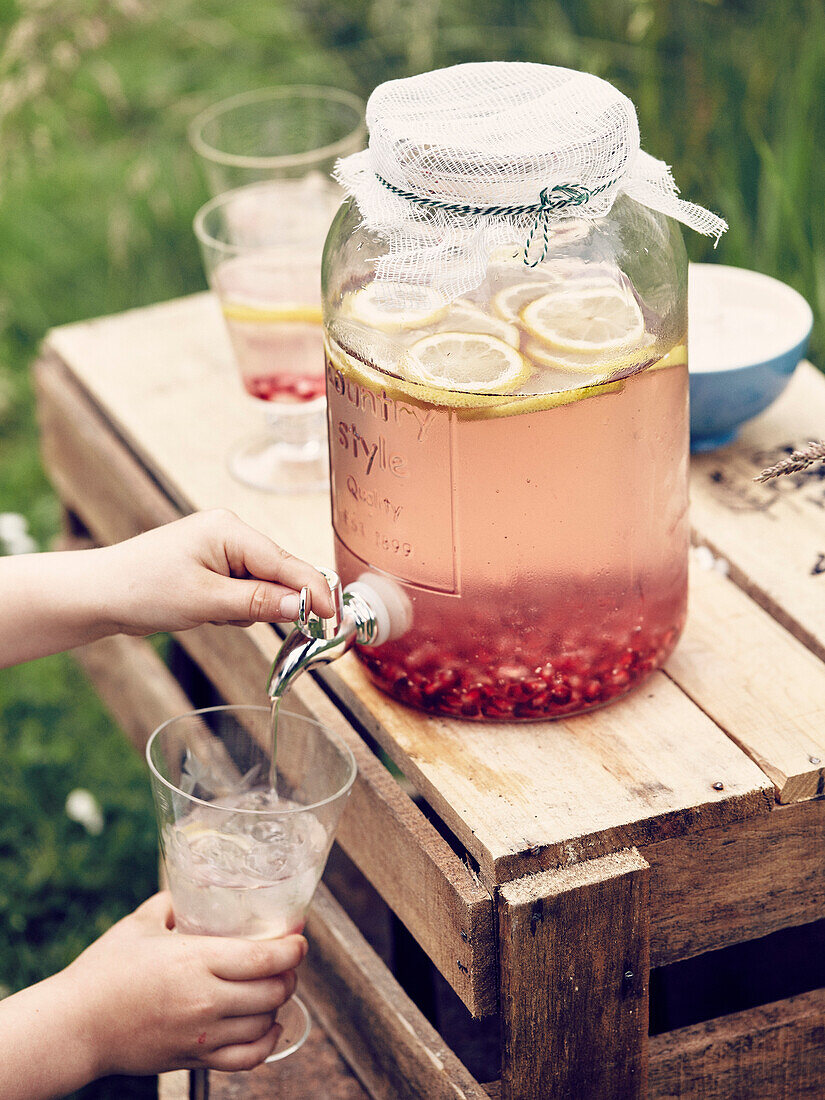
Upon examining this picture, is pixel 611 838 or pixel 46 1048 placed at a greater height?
pixel 611 838

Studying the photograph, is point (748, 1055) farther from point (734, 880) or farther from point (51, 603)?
point (51, 603)

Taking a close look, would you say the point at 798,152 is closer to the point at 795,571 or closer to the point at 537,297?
the point at 795,571

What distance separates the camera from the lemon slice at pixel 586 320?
0.90 meters

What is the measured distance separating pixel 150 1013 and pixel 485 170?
622mm

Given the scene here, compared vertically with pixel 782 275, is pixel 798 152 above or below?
above

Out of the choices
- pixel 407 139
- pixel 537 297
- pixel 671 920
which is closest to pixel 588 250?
pixel 537 297

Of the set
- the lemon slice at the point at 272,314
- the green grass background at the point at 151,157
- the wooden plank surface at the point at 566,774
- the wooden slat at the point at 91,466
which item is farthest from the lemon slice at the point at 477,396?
the green grass background at the point at 151,157

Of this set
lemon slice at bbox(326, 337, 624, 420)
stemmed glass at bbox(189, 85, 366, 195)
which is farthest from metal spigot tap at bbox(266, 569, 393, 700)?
stemmed glass at bbox(189, 85, 366, 195)

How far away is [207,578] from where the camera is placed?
98 centimetres

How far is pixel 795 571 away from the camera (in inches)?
45.0

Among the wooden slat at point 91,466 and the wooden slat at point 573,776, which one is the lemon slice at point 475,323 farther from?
the wooden slat at point 91,466

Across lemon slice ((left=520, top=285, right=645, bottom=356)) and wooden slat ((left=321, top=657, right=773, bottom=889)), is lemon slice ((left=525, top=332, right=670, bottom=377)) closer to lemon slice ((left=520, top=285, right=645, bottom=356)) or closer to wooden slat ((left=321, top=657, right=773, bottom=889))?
lemon slice ((left=520, top=285, right=645, bottom=356))

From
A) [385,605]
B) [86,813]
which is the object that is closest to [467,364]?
[385,605]

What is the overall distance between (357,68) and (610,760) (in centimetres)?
213
